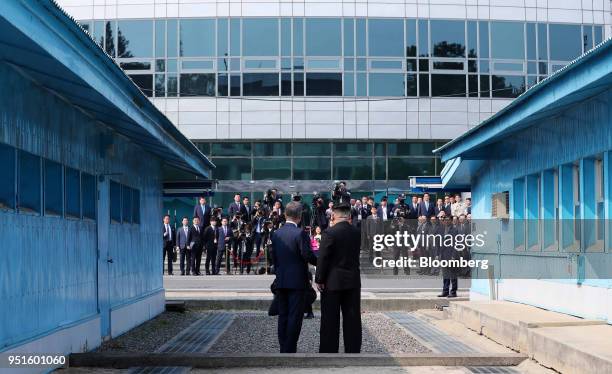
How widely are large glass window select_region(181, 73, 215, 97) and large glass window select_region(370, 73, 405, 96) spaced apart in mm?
6405

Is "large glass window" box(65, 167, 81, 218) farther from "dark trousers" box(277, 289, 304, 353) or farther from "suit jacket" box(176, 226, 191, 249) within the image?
"suit jacket" box(176, 226, 191, 249)

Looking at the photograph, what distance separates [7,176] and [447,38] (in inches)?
1263

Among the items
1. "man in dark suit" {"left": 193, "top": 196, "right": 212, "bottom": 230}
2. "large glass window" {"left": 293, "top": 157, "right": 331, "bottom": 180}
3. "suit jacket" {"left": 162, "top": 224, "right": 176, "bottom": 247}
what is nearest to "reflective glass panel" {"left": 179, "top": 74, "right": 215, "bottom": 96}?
"large glass window" {"left": 293, "top": 157, "right": 331, "bottom": 180}

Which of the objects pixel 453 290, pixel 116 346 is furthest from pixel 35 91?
pixel 453 290

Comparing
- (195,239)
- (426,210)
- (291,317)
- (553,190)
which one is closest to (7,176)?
(291,317)

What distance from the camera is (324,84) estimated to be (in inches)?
1587

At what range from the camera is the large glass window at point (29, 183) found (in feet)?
33.6

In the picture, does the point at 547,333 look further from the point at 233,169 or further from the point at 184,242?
the point at 233,169

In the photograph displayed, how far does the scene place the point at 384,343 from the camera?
1485 cm

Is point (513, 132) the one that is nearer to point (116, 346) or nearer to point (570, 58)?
point (116, 346)

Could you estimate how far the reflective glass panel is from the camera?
40219 mm

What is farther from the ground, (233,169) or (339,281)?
(233,169)

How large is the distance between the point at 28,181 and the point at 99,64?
1.49m

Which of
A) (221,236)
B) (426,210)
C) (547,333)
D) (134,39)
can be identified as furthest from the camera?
(134,39)
